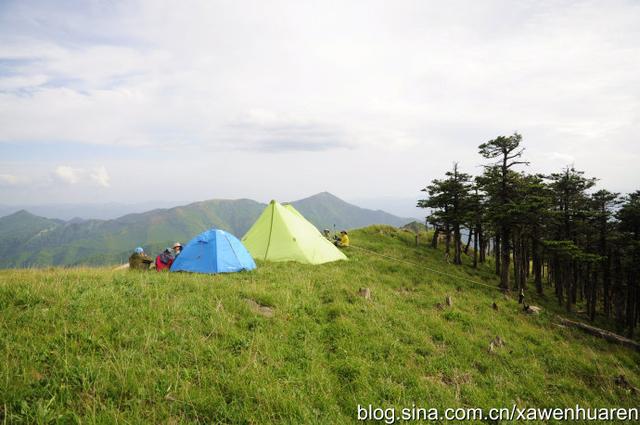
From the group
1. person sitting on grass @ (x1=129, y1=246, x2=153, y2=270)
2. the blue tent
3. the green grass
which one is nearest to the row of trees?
the green grass

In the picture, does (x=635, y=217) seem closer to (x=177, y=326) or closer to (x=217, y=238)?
(x=217, y=238)

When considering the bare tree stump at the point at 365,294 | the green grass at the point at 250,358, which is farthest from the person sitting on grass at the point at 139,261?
the bare tree stump at the point at 365,294

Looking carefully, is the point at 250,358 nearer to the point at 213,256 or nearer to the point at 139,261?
the point at 213,256

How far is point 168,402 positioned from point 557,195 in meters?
34.7

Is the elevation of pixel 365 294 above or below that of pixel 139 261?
below

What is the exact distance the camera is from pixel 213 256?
13477 mm

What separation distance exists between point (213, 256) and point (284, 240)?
574cm

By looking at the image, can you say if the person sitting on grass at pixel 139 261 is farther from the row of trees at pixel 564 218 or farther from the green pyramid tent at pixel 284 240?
A: the row of trees at pixel 564 218

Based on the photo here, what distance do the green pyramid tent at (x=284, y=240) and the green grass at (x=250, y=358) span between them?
6.69 m

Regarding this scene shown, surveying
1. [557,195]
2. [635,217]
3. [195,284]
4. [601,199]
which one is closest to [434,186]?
[557,195]

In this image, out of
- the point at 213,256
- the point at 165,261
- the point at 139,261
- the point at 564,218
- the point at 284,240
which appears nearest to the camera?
the point at 213,256

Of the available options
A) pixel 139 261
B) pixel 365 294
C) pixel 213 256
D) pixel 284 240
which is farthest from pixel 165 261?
A: pixel 365 294

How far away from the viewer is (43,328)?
548cm

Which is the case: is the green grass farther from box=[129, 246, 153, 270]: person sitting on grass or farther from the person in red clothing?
box=[129, 246, 153, 270]: person sitting on grass
